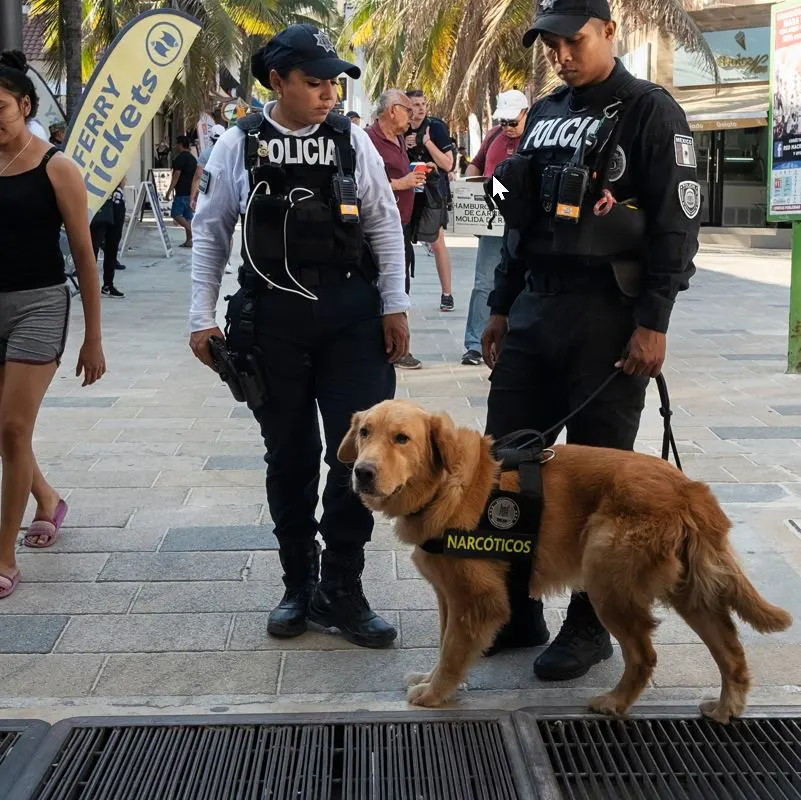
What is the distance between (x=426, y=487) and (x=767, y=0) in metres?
25.8

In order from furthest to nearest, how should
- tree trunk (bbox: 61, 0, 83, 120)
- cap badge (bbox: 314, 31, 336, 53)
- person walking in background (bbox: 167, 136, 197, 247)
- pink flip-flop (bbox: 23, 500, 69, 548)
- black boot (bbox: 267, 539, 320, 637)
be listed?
1. person walking in background (bbox: 167, 136, 197, 247)
2. tree trunk (bbox: 61, 0, 83, 120)
3. pink flip-flop (bbox: 23, 500, 69, 548)
4. black boot (bbox: 267, 539, 320, 637)
5. cap badge (bbox: 314, 31, 336, 53)

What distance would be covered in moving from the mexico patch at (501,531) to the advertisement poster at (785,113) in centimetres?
654

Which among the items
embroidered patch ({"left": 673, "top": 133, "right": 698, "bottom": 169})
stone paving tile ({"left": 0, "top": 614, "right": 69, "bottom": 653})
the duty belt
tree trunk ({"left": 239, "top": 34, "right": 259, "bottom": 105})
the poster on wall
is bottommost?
stone paving tile ({"left": 0, "top": 614, "right": 69, "bottom": 653})

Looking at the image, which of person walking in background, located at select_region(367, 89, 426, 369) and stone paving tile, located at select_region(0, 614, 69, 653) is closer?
stone paving tile, located at select_region(0, 614, 69, 653)

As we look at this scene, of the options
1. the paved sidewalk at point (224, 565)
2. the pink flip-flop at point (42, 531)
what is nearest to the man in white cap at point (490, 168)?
the paved sidewalk at point (224, 565)

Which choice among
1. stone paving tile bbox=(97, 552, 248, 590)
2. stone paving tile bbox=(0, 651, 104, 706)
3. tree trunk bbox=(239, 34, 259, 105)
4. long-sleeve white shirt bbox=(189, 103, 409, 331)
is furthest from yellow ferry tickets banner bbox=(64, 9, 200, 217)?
tree trunk bbox=(239, 34, 259, 105)

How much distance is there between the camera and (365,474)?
3.15 metres

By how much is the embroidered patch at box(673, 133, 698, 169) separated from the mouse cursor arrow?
570 mm

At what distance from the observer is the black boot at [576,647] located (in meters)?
3.70

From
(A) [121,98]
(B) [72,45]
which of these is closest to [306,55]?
(A) [121,98]

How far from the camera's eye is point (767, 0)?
84.2ft

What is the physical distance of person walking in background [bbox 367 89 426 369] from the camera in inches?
342

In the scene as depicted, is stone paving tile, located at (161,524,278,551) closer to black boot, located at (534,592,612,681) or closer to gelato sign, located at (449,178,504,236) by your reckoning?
black boot, located at (534,592,612,681)

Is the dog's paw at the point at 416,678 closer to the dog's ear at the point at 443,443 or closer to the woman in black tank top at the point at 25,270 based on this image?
the dog's ear at the point at 443,443
